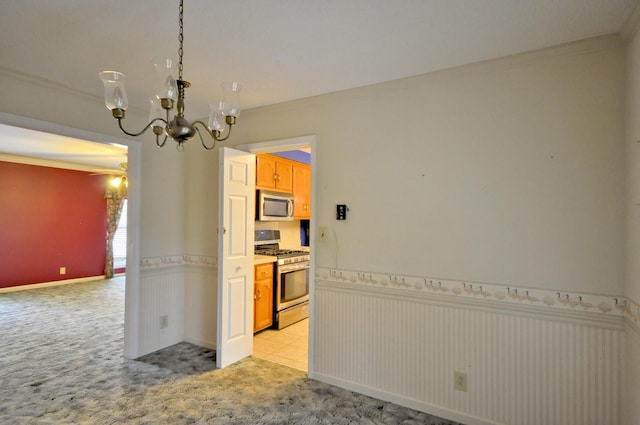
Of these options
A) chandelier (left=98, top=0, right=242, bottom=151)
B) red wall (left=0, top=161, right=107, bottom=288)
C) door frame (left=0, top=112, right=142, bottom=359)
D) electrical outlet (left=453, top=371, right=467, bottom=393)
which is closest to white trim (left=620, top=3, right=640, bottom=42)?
chandelier (left=98, top=0, right=242, bottom=151)

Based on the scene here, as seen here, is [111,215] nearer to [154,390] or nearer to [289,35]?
[154,390]

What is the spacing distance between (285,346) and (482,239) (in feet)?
7.94

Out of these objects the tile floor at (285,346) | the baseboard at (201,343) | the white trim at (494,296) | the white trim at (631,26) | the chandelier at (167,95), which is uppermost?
the white trim at (631,26)

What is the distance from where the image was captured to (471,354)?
2.29m

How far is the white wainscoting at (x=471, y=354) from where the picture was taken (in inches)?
77.6

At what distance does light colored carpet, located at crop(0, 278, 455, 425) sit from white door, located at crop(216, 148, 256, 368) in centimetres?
21

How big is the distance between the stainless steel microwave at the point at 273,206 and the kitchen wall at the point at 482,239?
1.53 meters

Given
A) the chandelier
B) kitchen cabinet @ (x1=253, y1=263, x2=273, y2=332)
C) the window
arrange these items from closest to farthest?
the chandelier, kitchen cabinet @ (x1=253, y1=263, x2=273, y2=332), the window

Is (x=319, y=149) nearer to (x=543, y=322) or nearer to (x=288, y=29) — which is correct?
(x=288, y=29)

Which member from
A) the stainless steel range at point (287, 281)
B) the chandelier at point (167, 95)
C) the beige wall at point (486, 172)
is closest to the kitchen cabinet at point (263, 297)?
the stainless steel range at point (287, 281)

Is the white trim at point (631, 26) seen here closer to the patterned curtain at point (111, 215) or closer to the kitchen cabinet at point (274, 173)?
the kitchen cabinet at point (274, 173)

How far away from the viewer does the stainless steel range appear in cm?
421

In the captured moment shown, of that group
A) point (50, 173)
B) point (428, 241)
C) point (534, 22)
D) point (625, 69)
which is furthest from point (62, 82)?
point (50, 173)

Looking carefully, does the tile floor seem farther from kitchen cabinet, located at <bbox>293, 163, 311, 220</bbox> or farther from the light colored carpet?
kitchen cabinet, located at <bbox>293, 163, 311, 220</bbox>
